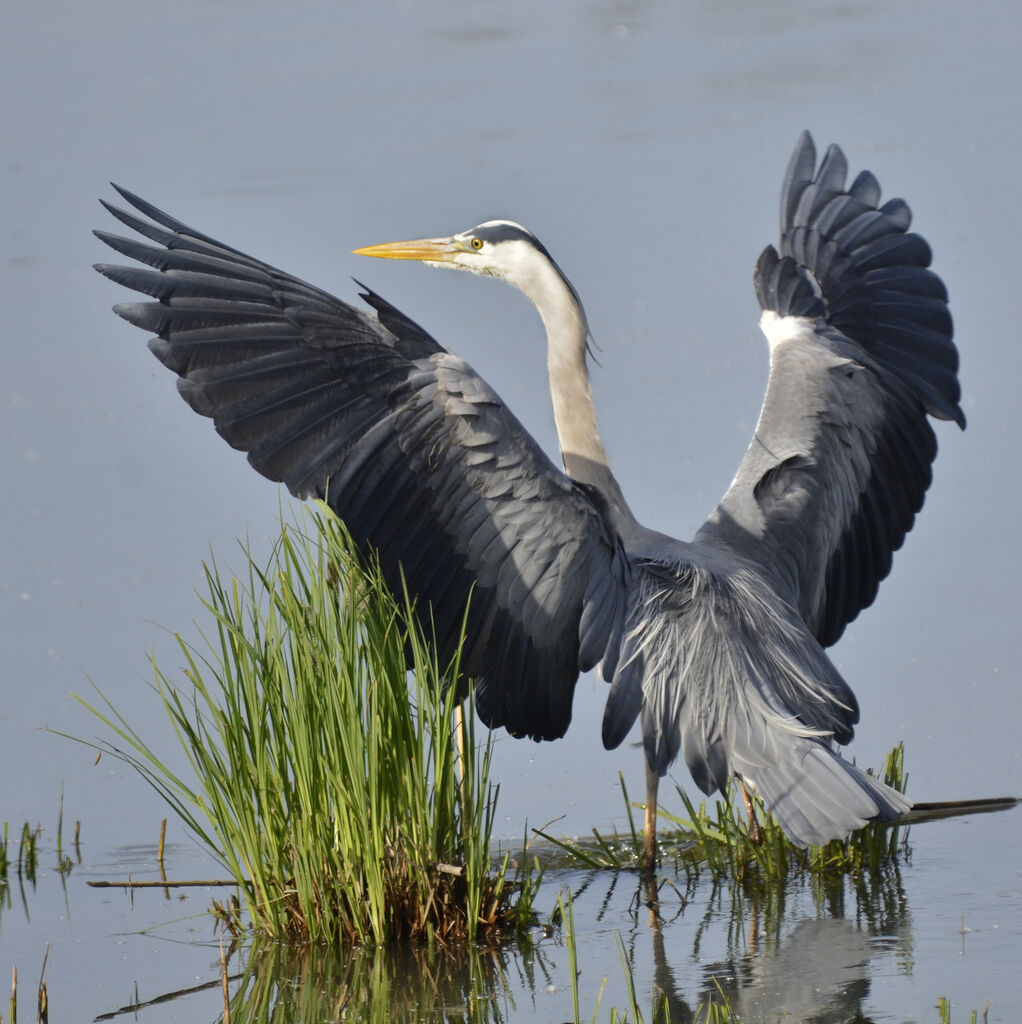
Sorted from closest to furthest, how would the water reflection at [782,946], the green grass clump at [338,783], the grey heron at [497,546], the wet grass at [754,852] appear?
the water reflection at [782,946]
the green grass clump at [338,783]
the grey heron at [497,546]
the wet grass at [754,852]

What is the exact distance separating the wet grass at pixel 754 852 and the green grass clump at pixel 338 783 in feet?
1.67

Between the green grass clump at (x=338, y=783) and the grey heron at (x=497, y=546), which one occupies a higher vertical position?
the grey heron at (x=497, y=546)

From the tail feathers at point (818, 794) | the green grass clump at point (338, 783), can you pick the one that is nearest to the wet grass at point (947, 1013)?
the tail feathers at point (818, 794)

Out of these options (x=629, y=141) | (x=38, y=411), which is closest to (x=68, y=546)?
(x=38, y=411)

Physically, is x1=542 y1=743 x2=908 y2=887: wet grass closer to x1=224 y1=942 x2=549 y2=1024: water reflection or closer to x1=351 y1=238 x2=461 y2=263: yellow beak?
x1=224 y1=942 x2=549 y2=1024: water reflection

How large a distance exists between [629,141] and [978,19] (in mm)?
4291

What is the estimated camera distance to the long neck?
5.91 metres

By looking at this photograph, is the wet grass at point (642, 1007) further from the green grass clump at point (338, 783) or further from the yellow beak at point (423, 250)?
the yellow beak at point (423, 250)

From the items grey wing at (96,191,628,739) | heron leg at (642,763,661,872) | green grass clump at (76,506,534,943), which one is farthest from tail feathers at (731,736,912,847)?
green grass clump at (76,506,534,943)

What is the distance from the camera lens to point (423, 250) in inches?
255

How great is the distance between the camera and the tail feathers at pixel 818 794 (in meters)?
4.57

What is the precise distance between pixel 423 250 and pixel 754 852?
2.65 metres

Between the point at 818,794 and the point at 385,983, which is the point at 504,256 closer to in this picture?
the point at 818,794

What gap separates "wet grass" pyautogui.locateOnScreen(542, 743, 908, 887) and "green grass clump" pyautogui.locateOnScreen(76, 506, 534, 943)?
510mm
